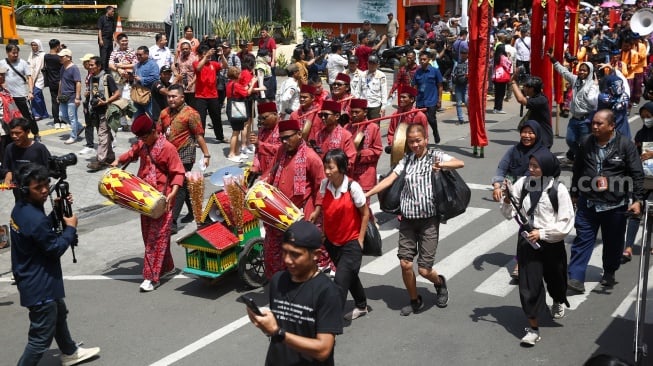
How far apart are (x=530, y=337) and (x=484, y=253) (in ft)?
9.02

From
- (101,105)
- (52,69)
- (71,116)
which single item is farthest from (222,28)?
(101,105)

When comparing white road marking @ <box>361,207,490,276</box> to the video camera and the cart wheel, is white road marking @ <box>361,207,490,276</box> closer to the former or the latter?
the cart wheel

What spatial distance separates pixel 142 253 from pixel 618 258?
5.42m

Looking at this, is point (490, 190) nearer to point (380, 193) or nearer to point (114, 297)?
point (380, 193)

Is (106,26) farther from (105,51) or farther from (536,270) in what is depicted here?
(536,270)

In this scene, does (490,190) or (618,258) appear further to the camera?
(490,190)

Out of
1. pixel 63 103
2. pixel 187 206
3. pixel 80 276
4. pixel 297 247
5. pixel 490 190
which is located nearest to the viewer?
pixel 297 247

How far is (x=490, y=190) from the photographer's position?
12766 millimetres

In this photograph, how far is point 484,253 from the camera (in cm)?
978

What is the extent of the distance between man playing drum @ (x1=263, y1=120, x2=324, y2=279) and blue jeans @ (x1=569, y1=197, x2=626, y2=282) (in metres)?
2.57

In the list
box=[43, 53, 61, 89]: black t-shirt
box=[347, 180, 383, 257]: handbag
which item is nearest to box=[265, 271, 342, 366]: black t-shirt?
box=[347, 180, 383, 257]: handbag

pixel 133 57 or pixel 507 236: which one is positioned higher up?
pixel 133 57

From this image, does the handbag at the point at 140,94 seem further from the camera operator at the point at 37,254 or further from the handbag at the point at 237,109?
the camera operator at the point at 37,254

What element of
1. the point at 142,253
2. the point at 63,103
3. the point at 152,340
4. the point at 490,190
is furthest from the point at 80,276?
the point at 63,103
